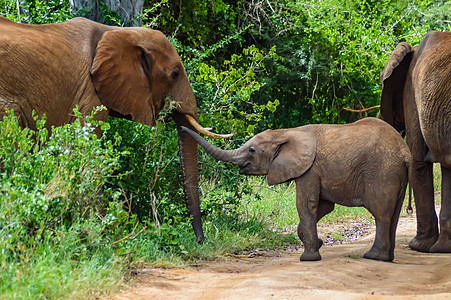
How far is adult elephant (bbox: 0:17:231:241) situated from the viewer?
6.11m

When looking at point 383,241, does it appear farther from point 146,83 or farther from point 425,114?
point 146,83

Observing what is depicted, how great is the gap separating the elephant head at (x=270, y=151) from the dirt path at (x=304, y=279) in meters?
0.92

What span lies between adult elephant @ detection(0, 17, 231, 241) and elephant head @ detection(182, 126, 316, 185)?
0.32 meters

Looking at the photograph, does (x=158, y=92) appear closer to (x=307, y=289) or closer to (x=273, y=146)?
(x=273, y=146)

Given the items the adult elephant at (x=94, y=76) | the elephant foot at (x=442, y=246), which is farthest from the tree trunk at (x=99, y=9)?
the elephant foot at (x=442, y=246)

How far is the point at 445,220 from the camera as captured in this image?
25.5 feet

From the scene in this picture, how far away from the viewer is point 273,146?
6.96m

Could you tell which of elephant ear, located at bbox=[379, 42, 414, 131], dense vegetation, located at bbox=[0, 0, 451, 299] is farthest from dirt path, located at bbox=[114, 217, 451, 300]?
elephant ear, located at bbox=[379, 42, 414, 131]

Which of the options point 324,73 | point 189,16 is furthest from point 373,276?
point 324,73

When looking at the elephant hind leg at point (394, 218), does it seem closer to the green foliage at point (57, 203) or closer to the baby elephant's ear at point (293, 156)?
the baby elephant's ear at point (293, 156)

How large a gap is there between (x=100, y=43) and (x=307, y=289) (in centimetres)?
323

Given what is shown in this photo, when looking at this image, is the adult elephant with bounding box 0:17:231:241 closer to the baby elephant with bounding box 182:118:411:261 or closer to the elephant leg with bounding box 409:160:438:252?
the baby elephant with bounding box 182:118:411:261

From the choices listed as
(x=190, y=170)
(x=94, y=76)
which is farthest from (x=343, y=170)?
(x=94, y=76)

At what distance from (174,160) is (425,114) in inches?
112
